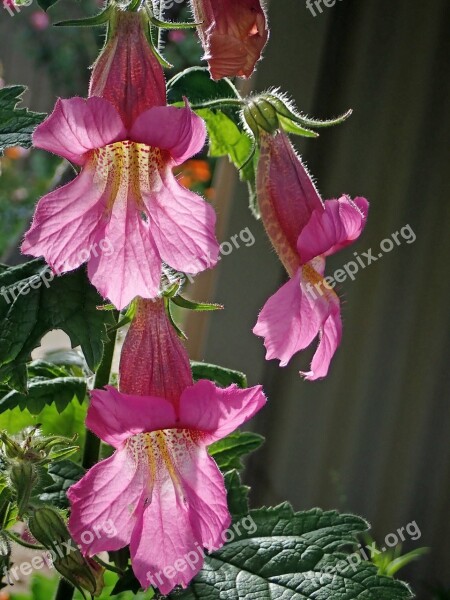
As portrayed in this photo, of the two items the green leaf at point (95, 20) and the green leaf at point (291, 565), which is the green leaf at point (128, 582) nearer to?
the green leaf at point (291, 565)

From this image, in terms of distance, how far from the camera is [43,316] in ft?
1.31

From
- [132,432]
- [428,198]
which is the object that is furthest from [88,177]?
[428,198]

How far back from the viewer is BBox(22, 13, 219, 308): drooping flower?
33 centimetres

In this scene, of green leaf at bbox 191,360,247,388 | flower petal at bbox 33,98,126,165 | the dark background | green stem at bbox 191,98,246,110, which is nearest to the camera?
flower petal at bbox 33,98,126,165

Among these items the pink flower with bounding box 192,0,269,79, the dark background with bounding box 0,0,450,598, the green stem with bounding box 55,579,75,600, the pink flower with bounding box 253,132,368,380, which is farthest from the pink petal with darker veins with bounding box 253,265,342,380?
the dark background with bounding box 0,0,450,598

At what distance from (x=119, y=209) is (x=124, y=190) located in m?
0.01

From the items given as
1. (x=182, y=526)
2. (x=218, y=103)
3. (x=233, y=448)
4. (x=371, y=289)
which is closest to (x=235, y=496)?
(x=233, y=448)

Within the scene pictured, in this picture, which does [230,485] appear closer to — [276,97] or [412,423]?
[276,97]

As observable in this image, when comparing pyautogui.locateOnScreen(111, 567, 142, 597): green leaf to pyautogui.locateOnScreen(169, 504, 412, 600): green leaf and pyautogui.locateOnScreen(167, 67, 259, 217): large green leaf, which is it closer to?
pyautogui.locateOnScreen(169, 504, 412, 600): green leaf

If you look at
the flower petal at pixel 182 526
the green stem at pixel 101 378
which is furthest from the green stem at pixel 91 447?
the flower petal at pixel 182 526

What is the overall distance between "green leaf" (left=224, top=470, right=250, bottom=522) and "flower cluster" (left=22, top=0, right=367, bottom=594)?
0.14 meters

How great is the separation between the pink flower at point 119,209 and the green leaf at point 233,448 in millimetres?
245

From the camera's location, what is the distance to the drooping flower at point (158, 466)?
350mm

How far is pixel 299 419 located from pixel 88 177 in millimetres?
1369
